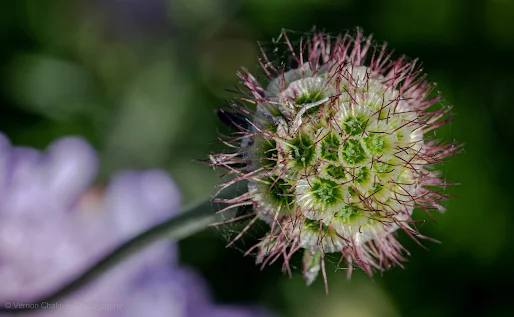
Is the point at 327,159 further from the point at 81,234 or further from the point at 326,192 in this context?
the point at 81,234

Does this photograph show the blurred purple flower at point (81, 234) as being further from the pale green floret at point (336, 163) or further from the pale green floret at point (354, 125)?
the pale green floret at point (354, 125)

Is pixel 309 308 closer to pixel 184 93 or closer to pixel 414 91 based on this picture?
pixel 184 93

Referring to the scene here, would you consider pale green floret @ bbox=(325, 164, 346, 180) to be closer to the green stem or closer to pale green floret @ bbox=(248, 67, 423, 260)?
pale green floret @ bbox=(248, 67, 423, 260)

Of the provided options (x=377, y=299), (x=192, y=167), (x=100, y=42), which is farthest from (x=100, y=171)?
(x=377, y=299)

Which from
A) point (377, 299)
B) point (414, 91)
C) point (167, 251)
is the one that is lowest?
point (167, 251)

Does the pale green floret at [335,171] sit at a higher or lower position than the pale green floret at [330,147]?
lower

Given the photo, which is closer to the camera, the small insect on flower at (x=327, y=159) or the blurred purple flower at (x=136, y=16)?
the small insect on flower at (x=327, y=159)

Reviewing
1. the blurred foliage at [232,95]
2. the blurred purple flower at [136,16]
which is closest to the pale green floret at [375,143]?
the blurred foliage at [232,95]

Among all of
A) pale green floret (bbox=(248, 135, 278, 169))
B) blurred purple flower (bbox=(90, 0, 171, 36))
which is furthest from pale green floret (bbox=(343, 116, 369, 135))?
blurred purple flower (bbox=(90, 0, 171, 36))
